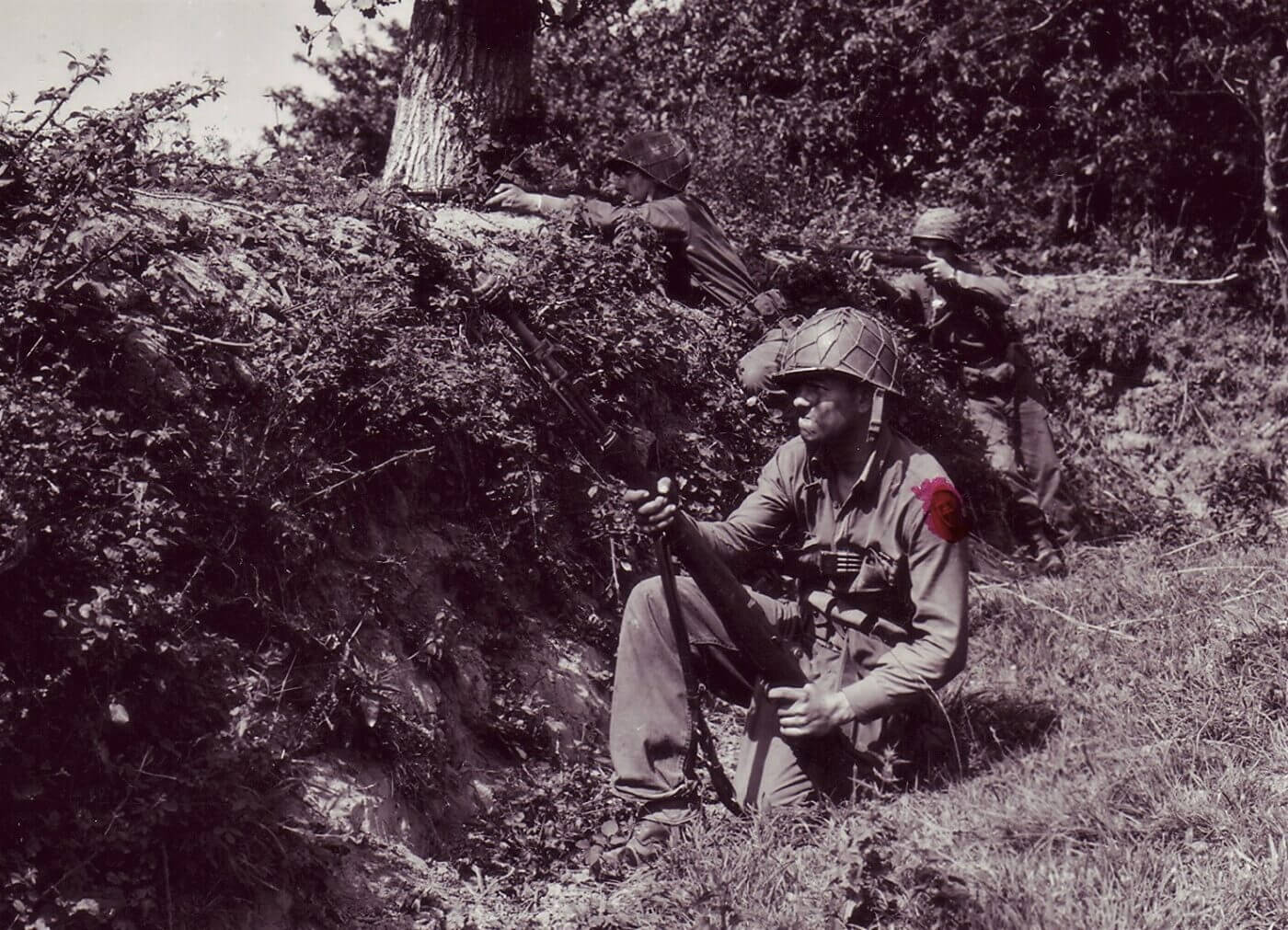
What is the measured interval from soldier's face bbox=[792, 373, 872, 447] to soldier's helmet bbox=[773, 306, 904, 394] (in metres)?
0.04

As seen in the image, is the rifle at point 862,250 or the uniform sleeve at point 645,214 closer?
the uniform sleeve at point 645,214

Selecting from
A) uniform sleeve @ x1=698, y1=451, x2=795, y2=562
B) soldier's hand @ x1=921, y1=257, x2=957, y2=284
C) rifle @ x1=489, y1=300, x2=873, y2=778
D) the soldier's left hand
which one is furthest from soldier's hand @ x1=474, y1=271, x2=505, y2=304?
soldier's hand @ x1=921, y1=257, x2=957, y2=284

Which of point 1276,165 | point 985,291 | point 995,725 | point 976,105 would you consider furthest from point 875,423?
point 976,105

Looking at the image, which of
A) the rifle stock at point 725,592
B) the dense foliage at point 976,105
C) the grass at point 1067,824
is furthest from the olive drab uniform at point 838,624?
the dense foliage at point 976,105

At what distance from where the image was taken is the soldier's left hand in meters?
4.70

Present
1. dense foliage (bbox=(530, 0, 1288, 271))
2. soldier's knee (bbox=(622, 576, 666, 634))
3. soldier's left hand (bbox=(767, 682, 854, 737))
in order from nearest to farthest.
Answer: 1. soldier's left hand (bbox=(767, 682, 854, 737))
2. soldier's knee (bbox=(622, 576, 666, 634))
3. dense foliage (bbox=(530, 0, 1288, 271))

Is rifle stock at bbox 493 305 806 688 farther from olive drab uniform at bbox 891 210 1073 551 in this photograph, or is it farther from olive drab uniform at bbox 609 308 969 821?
olive drab uniform at bbox 891 210 1073 551

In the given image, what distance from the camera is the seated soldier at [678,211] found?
795cm

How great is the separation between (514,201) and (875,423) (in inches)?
147

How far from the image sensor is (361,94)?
13.9 m

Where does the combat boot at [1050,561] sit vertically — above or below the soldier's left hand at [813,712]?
below

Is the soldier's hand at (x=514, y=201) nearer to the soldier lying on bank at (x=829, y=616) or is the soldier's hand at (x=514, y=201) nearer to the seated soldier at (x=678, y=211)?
the seated soldier at (x=678, y=211)

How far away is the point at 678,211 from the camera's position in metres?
7.91

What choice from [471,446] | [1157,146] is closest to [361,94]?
[1157,146]
